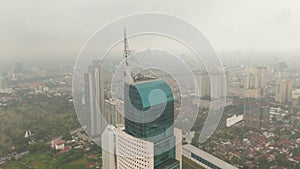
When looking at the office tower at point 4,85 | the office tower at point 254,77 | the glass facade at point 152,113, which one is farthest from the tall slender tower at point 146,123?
the office tower at point 4,85

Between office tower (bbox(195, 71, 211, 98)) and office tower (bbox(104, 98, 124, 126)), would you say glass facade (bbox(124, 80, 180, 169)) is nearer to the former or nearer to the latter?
office tower (bbox(104, 98, 124, 126))

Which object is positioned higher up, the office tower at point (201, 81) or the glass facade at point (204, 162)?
the office tower at point (201, 81)

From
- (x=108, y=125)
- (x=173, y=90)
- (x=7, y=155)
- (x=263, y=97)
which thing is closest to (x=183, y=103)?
(x=173, y=90)

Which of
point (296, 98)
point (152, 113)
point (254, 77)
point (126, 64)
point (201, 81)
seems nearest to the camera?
point (126, 64)

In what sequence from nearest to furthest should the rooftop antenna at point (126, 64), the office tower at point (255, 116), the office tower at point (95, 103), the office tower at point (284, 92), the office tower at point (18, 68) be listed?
the rooftop antenna at point (126, 64), the office tower at point (95, 103), the office tower at point (255, 116), the office tower at point (18, 68), the office tower at point (284, 92)

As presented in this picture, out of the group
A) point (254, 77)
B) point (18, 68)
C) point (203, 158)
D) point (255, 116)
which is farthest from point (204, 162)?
point (18, 68)

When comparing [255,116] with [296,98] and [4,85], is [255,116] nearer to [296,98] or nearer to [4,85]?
[296,98]

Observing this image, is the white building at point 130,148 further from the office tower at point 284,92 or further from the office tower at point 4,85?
the office tower at point 284,92
